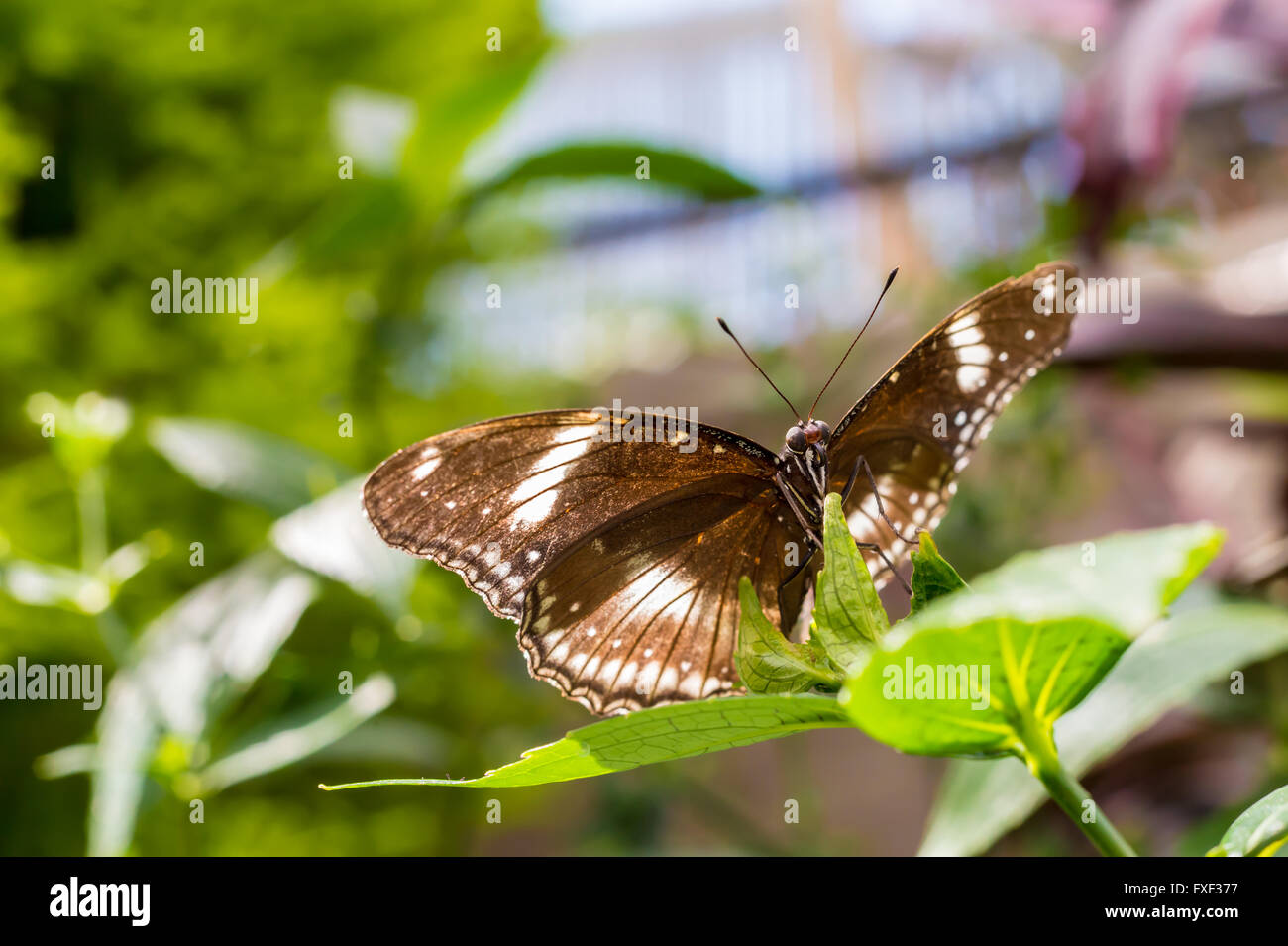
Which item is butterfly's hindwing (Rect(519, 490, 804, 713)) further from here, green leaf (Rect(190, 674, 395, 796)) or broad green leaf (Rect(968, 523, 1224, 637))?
broad green leaf (Rect(968, 523, 1224, 637))

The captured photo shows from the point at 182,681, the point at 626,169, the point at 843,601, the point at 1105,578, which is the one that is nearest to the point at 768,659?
the point at 843,601

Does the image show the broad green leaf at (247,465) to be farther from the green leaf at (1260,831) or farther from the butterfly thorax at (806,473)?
the green leaf at (1260,831)

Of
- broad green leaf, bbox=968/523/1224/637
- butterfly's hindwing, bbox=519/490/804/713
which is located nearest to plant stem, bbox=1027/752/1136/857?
broad green leaf, bbox=968/523/1224/637

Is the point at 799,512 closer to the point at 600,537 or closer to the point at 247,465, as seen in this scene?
the point at 600,537

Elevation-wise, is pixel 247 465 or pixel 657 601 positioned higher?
pixel 247 465

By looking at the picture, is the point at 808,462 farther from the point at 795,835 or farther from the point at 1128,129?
the point at 795,835
